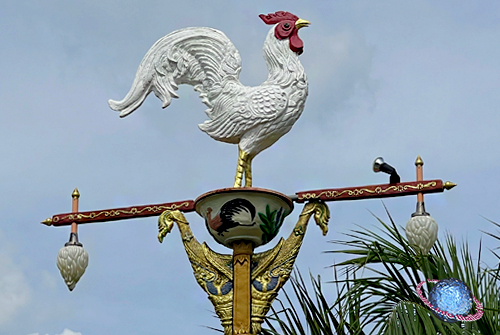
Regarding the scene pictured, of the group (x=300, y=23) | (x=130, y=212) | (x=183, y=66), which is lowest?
(x=130, y=212)

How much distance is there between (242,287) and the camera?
811cm

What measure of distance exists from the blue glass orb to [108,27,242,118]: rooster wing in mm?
2254

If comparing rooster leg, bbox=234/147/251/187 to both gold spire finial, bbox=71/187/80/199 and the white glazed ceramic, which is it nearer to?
the white glazed ceramic

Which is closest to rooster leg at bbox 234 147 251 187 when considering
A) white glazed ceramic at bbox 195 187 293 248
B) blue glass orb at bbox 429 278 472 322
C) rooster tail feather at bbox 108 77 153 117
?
white glazed ceramic at bbox 195 187 293 248

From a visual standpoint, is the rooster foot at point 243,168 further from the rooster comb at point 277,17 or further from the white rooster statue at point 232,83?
the rooster comb at point 277,17

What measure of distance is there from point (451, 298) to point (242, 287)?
1586mm

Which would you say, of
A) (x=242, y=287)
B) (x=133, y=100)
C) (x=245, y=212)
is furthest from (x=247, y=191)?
(x=133, y=100)

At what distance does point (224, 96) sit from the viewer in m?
8.36

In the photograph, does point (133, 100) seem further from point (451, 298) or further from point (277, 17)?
point (451, 298)

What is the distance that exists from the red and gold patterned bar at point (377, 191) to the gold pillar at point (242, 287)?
1.80 feet

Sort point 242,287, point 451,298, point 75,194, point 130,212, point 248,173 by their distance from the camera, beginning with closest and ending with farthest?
1. point 451,298
2. point 242,287
3. point 248,173
4. point 130,212
5. point 75,194

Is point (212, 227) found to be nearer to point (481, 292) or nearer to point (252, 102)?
point (252, 102)

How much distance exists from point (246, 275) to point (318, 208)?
Result: 0.72 m

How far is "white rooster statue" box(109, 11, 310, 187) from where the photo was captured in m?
8.22
